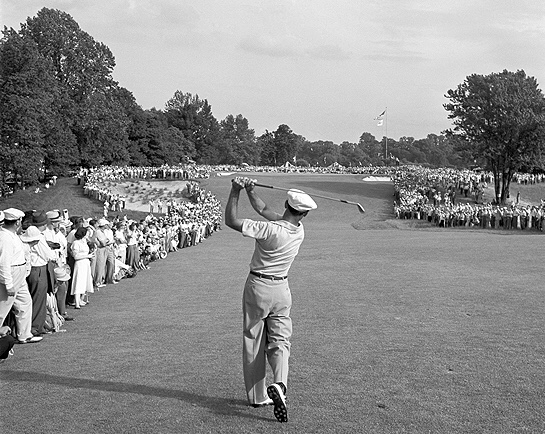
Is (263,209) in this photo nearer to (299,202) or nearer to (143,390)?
(299,202)

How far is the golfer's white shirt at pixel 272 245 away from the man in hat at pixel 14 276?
14.1 feet

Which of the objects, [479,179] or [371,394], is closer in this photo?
[371,394]

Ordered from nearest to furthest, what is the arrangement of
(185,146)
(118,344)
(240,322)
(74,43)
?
(118,344) → (240,322) → (74,43) → (185,146)

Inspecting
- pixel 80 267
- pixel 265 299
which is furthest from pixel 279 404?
pixel 80 267

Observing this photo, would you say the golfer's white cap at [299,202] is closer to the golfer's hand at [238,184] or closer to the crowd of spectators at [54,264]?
the golfer's hand at [238,184]

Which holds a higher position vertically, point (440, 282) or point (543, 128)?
point (543, 128)

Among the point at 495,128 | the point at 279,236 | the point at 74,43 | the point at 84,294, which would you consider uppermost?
the point at 74,43

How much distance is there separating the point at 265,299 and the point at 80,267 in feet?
29.0

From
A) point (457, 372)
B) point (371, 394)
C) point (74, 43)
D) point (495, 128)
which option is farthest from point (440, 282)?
point (74, 43)

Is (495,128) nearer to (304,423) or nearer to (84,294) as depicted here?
(84,294)

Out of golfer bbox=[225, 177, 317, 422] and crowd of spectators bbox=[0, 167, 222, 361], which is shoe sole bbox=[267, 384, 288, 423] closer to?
golfer bbox=[225, 177, 317, 422]

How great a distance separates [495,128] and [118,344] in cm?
5725

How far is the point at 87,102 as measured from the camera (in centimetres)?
6838

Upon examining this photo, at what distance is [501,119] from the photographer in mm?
60062
